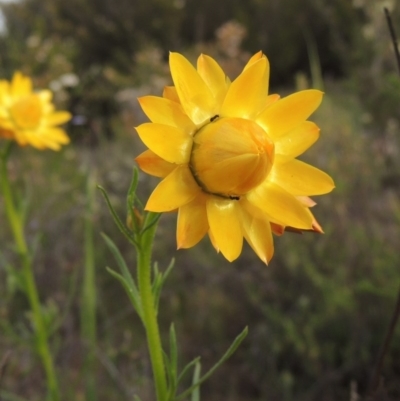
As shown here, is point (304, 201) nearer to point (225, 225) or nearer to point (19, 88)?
point (225, 225)

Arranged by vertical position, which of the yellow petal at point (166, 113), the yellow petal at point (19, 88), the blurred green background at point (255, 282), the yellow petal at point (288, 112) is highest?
the yellow petal at point (19, 88)

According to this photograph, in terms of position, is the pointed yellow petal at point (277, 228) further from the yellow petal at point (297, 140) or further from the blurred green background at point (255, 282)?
the blurred green background at point (255, 282)

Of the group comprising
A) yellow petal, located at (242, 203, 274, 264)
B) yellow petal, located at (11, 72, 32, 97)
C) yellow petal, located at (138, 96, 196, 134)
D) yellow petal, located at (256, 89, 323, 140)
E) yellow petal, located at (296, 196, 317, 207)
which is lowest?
yellow petal, located at (242, 203, 274, 264)

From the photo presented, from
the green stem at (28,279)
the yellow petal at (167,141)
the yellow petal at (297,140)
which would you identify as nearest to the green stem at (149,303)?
the yellow petal at (167,141)

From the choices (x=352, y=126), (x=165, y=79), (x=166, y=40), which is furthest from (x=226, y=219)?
(x=166, y=40)

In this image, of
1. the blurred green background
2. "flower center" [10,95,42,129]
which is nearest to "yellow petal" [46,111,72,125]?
"flower center" [10,95,42,129]

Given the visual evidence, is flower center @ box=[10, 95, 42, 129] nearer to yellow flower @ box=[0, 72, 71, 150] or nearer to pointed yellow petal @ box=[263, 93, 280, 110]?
yellow flower @ box=[0, 72, 71, 150]

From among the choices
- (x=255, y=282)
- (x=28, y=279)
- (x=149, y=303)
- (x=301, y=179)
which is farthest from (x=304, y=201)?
(x=255, y=282)
